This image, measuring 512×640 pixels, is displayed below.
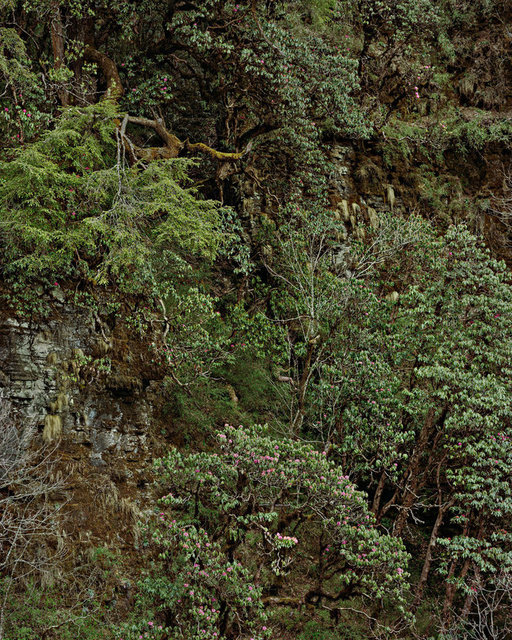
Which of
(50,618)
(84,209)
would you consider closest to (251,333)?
(84,209)

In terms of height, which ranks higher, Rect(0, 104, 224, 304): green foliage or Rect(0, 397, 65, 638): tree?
Rect(0, 104, 224, 304): green foliage

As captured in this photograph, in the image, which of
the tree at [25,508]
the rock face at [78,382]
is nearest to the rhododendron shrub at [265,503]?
the tree at [25,508]

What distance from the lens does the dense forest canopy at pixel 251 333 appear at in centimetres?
688

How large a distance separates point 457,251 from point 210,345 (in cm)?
476

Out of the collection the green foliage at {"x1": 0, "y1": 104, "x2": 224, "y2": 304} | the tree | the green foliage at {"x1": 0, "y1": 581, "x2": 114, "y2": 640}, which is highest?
the green foliage at {"x1": 0, "y1": 104, "x2": 224, "y2": 304}

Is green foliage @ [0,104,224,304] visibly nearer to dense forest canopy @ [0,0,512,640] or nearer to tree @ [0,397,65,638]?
dense forest canopy @ [0,0,512,640]

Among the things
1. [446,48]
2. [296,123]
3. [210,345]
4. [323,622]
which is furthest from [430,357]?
[446,48]

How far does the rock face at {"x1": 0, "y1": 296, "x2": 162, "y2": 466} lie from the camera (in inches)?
327

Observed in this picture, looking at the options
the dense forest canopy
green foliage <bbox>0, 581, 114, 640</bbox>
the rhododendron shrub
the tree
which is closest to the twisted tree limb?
the dense forest canopy

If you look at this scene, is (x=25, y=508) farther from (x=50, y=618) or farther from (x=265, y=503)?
(x=265, y=503)

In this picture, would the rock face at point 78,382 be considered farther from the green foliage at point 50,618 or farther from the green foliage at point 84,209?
the green foliage at point 50,618

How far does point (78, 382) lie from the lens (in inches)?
348

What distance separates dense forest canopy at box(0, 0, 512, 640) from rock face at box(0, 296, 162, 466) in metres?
0.08

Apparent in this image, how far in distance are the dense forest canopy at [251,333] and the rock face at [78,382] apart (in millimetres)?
85
